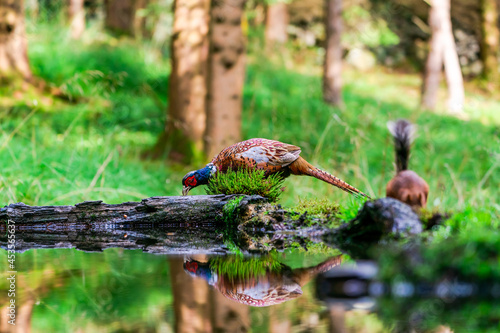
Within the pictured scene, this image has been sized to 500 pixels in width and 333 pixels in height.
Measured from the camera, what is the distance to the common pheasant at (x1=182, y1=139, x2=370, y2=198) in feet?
13.3

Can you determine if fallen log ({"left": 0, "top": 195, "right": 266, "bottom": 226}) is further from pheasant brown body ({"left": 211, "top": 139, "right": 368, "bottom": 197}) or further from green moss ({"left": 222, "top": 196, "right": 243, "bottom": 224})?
pheasant brown body ({"left": 211, "top": 139, "right": 368, "bottom": 197})

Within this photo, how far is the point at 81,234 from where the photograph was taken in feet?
12.3

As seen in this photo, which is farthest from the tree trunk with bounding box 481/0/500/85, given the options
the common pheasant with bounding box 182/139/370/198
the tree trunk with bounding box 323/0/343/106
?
the common pheasant with bounding box 182/139/370/198

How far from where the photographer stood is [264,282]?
2207 millimetres

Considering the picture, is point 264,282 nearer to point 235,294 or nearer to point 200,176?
point 235,294

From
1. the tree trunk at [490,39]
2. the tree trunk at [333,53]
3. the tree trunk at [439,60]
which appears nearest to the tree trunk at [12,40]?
the tree trunk at [333,53]

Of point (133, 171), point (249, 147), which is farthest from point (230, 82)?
point (249, 147)

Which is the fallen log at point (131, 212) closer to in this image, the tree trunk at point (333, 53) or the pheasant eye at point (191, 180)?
the pheasant eye at point (191, 180)

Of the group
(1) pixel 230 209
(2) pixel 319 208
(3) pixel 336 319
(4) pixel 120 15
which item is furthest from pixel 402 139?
(4) pixel 120 15

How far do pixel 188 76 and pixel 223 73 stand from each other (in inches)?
25.7

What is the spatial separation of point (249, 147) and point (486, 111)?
44.4ft

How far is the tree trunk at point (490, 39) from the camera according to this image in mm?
19391

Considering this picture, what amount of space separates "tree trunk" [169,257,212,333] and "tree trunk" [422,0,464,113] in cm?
1391

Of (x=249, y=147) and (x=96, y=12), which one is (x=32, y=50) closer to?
(x=249, y=147)
